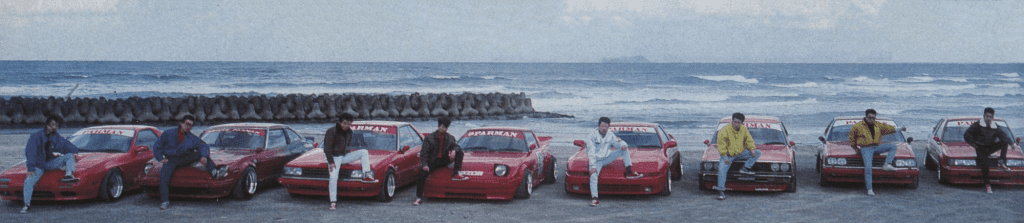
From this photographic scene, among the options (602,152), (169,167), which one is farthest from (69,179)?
(602,152)

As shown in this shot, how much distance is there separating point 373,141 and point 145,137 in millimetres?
3482

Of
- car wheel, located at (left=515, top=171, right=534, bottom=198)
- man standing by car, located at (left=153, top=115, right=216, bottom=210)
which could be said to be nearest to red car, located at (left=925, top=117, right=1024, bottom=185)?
car wheel, located at (left=515, top=171, right=534, bottom=198)

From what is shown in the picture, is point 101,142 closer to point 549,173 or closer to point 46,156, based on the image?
point 46,156

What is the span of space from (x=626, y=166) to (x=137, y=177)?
6772mm

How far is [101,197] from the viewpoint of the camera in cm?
997

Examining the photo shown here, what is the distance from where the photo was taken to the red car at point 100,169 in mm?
9688

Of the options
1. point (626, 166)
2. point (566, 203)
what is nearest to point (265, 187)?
point (566, 203)

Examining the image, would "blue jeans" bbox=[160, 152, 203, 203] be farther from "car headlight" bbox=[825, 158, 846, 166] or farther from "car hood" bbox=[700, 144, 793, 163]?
"car headlight" bbox=[825, 158, 846, 166]

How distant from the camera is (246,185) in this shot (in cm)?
1051

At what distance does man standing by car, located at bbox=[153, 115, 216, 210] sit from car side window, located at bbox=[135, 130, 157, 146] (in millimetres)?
1803

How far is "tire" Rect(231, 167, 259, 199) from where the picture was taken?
34.0ft

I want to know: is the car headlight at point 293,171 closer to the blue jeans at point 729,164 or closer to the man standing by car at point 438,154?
the man standing by car at point 438,154

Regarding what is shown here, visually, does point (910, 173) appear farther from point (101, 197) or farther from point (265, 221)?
point (101, 197)

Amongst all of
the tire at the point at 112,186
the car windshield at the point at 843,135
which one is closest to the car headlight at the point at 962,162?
the car windshield at the point at 843,135
